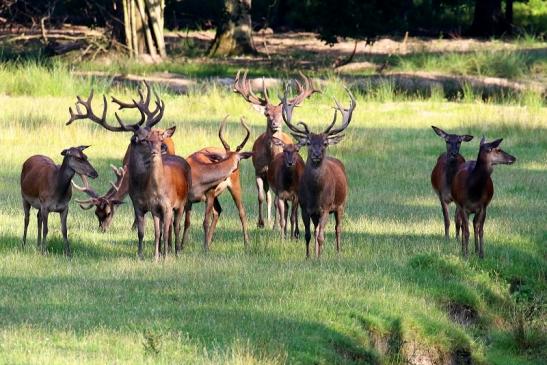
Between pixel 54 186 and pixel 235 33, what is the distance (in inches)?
1055

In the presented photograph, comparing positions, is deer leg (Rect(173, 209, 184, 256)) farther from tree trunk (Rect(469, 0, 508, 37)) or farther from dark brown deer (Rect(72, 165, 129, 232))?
tree trunk (Rect(469, 0, 508, 37))

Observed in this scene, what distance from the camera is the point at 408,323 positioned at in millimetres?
12148

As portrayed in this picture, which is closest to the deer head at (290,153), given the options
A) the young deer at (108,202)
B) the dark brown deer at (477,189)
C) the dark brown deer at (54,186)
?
the young deer at (108,202)

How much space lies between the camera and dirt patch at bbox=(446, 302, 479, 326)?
1312 cm

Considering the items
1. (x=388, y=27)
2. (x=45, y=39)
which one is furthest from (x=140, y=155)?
(x=45, y=39)

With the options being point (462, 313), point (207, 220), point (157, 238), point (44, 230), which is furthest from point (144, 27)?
point (462, 313)

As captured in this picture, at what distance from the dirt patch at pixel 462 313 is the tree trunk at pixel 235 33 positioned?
27349mm

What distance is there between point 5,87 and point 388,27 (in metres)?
12.5

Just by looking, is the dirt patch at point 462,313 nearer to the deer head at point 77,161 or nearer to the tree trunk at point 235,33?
the deer head at point 77,161

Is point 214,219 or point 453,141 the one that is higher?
point 453,141

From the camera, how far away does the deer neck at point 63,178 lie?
14.6 meters

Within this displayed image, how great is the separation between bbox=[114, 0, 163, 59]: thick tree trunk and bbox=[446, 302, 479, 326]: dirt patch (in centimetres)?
2592

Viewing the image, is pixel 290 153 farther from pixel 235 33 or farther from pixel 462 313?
pixel 235 33

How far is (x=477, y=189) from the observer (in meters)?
14.9
